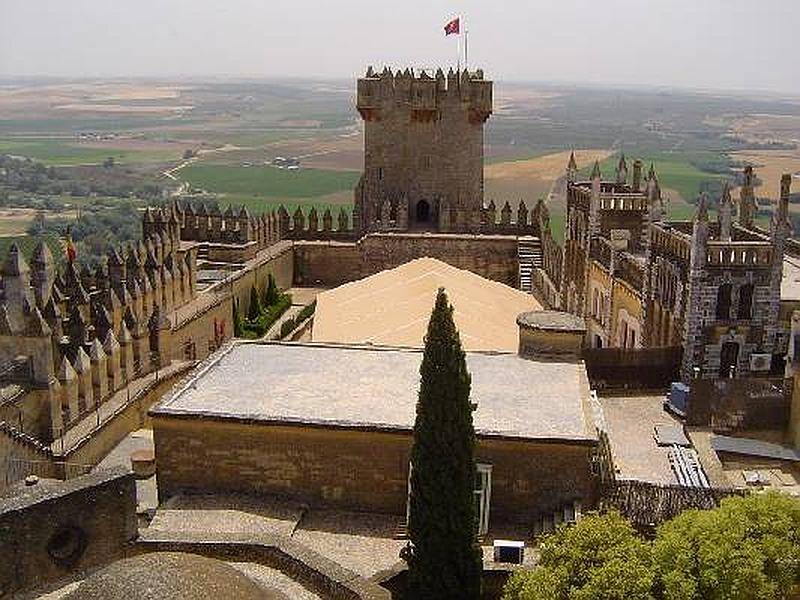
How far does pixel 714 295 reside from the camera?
21.9 meters

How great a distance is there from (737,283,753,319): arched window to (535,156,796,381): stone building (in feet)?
0.08

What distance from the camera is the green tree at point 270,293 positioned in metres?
33.4

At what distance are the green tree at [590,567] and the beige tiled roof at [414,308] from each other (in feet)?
27.5

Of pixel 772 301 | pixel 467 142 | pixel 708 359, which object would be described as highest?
pixel 467 142

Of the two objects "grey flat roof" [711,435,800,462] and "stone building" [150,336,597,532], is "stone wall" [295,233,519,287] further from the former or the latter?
"stone building" [150,336,597,532]

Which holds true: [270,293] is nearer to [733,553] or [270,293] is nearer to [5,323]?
[5,323]

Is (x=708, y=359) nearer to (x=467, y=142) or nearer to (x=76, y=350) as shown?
(x=76, y=350)

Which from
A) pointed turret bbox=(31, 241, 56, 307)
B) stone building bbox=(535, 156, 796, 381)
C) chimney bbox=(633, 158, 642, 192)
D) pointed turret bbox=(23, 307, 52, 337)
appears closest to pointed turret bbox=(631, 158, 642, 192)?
chimney bbox=(633, 158, 642, 192)

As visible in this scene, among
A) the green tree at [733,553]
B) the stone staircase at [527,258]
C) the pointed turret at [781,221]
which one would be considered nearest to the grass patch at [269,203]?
the stone staircase at [527,258]

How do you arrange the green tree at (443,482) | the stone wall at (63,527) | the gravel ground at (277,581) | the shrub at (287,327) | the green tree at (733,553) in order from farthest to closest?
the shrub at (287,327) → the green tree at (443,482) → the gravel ground at (277,581) → the green tree at (733,553) → the stone wall at (63,527)

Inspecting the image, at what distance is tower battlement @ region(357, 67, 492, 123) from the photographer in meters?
37.1

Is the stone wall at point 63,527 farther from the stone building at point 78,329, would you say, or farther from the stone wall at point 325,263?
the stone wall at point 325,263

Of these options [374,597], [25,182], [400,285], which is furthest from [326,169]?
[374,597]

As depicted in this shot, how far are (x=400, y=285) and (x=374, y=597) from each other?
15.5 metres
